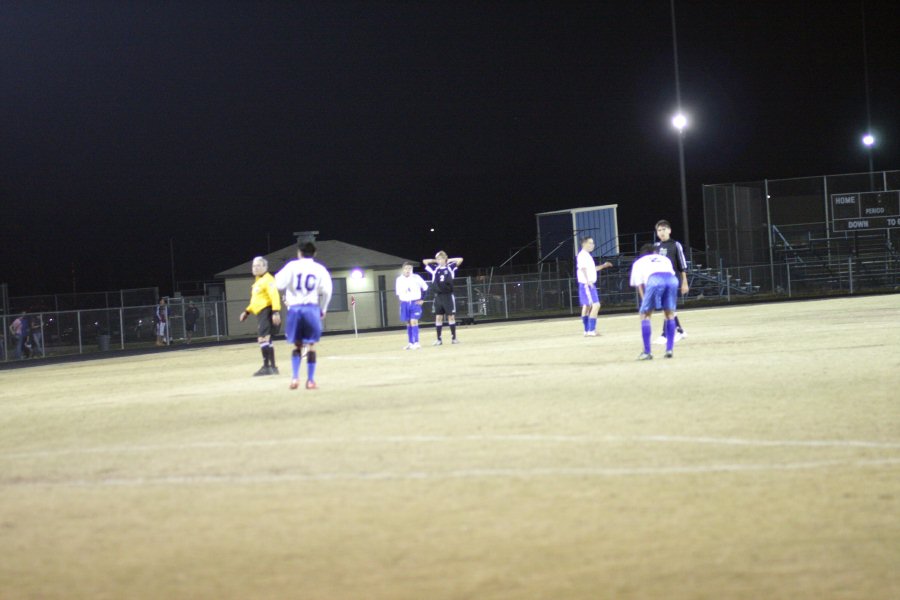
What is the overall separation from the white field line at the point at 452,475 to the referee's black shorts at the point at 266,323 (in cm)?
1018

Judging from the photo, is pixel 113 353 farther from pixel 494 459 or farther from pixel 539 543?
pixel 539 543

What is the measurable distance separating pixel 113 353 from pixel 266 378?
24496 mm

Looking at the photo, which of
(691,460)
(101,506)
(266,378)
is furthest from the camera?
(266,378)

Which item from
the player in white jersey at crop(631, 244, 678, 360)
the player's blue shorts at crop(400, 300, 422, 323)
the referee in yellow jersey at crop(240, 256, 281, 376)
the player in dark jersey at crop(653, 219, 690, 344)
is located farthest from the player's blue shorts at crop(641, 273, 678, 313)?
the player's blue shorts at crop(400, 300, 422, 323)

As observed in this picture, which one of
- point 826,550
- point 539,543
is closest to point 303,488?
point 539,543

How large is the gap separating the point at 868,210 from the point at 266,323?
36.7 metres

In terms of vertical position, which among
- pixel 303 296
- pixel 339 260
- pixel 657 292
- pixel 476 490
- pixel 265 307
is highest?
pixel 339 260

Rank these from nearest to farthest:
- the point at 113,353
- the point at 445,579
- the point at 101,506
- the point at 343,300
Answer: the point at 445,579
the point at 101,506
the point at 113,353
the point at 343,300

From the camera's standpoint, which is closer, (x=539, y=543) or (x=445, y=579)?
(x=445, y=579)

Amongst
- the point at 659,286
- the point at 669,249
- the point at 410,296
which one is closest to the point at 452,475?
the point at 659,286

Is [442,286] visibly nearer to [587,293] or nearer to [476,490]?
[587,293]

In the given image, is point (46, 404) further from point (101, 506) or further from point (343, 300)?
point (343, 300)

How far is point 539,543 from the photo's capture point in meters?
5.95

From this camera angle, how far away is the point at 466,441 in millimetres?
9750
